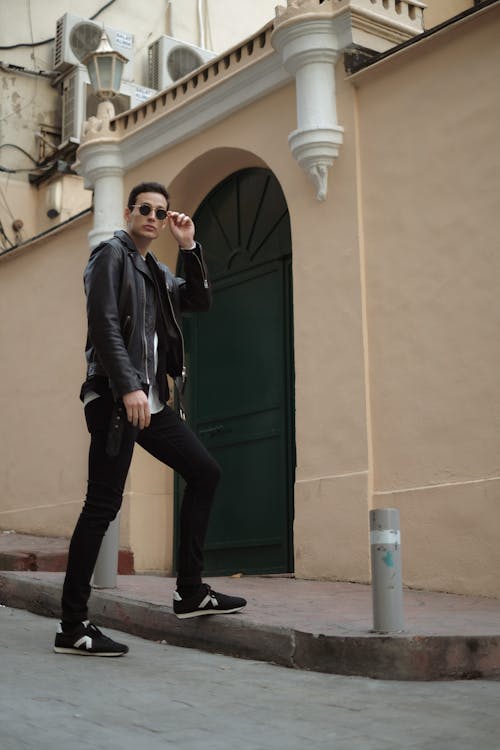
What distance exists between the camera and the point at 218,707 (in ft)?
12.1

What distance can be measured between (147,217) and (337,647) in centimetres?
218

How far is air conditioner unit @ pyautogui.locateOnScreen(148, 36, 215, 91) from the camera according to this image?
14312mm

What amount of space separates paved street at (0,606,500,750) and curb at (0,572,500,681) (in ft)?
0.29

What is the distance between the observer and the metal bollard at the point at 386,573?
179 inches

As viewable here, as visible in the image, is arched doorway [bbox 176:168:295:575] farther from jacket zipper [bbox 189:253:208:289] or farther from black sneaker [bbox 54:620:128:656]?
black sneaker [bbox 54:620:128:656]

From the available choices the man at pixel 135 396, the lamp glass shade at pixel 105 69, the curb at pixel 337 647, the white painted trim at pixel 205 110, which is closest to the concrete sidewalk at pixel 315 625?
the curb at pixel 337 647

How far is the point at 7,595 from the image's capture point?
6.73 metres

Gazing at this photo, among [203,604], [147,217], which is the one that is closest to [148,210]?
[147,217]

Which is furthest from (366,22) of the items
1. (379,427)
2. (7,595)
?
(7,595)

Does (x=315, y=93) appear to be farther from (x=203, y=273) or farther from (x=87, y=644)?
(x=87, y=644)

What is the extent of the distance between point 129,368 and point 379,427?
118 inches

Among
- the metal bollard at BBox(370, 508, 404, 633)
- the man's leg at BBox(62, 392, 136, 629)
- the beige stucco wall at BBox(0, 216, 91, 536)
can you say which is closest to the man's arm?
the man's leg at BBox(62, 392, 136, 629)

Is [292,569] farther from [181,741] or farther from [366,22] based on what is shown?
[181,741]

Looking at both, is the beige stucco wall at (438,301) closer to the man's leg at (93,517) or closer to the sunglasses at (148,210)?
the sunglasses at (148,210)
